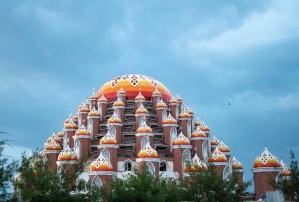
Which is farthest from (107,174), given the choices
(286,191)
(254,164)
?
(286,191)

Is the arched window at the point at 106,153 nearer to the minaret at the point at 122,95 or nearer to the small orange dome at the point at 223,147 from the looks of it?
the minaret at the point at 122,95

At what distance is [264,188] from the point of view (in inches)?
1266

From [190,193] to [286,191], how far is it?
465 cm

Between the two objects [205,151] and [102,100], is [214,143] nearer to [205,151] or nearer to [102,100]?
[205,151]

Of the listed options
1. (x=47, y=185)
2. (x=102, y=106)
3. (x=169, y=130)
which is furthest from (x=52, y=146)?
(x=47, y=185)

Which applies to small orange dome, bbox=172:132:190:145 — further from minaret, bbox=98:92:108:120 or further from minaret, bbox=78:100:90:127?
minaret, bbox=78:100:90:127

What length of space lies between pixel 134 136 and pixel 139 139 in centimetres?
290

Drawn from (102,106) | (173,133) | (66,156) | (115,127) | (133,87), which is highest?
(133,87)

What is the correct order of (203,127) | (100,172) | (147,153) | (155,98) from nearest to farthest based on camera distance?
(100,172) → (147,153) → (155,98) → (203,127)

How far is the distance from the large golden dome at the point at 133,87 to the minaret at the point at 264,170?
1423cm

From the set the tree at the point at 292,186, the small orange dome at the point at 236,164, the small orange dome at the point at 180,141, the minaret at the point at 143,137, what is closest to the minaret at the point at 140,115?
the minaret at the point at 143,137

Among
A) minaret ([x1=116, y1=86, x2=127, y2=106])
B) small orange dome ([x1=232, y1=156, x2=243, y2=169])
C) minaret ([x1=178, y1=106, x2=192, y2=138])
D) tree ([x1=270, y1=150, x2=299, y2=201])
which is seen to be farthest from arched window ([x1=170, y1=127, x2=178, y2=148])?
tree ([x1=270, y1=150, x2=299, y2=201])

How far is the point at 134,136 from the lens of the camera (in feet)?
125

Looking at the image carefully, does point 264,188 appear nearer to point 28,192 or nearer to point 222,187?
point 222,187
